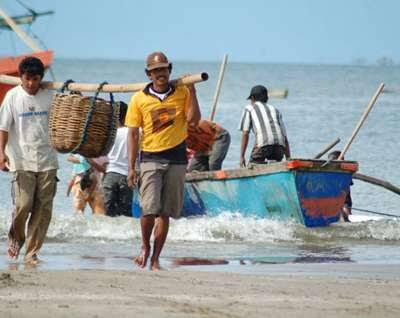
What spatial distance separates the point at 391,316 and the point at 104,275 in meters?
2.31

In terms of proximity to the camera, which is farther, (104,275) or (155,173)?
(155,173)

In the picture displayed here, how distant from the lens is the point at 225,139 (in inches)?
644

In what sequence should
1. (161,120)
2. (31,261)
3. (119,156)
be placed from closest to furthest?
(161,120), (31,261), (119,156)

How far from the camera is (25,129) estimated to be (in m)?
10.4

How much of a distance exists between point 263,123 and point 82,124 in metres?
4.81

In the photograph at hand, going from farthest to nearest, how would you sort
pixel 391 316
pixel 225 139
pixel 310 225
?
1. pixel 225 139
2. pixel 310 225
3. pixel 391 316

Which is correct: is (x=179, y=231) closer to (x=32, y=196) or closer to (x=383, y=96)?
(x=32, y=196)

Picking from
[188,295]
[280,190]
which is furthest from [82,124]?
[280,190]

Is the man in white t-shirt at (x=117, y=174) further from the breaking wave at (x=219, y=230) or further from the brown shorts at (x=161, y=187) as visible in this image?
the brown shorts at (x=161, y=187)

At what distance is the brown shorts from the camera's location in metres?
10.2

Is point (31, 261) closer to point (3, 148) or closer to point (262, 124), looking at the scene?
point (3, 148)

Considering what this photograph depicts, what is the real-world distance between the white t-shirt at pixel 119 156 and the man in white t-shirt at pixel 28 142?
359 centimetres

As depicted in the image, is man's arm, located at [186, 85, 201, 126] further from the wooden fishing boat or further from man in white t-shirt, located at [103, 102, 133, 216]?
the wooden fishing boat

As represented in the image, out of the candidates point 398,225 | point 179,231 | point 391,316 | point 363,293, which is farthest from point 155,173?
point 398,225
